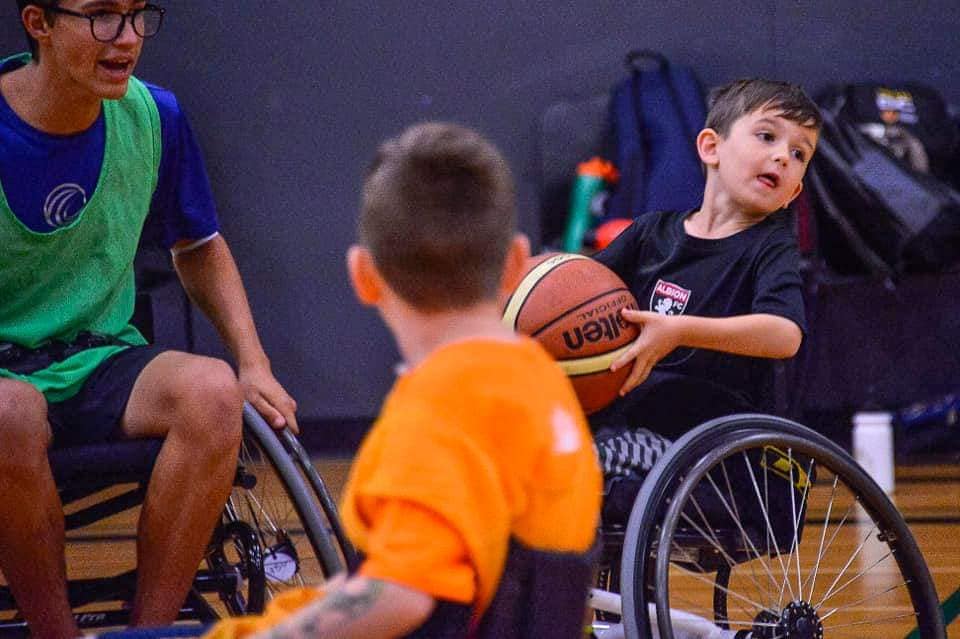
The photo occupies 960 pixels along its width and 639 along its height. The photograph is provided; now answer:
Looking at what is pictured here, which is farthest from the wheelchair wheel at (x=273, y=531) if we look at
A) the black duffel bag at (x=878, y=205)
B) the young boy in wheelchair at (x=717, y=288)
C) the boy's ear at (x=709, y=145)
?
the black duffel bag at (x=878, y=205)

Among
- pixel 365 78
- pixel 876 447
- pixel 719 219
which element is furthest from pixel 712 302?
pixel 365 78

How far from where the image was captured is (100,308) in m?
2.06

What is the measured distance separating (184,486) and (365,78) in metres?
2.88

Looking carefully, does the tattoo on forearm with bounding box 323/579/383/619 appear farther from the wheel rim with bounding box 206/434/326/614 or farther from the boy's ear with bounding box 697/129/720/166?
the boy's ear with bounding box 697/129/720/166

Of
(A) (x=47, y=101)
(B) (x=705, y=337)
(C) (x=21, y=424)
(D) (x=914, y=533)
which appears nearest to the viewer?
(C) (x=21, y=424)

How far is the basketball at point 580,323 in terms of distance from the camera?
1840mm

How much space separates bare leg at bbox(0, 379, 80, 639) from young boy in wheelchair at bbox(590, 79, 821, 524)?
716 millimetres

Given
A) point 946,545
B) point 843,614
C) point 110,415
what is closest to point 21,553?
point 110,415

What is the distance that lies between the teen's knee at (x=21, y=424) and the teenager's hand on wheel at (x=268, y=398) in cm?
30

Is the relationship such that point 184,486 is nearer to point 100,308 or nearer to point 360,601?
point 100,308

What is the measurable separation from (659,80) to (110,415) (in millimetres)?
2782

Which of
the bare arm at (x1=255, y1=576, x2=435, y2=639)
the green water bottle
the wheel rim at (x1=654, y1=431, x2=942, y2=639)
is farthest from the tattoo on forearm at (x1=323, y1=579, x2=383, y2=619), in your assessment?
the green water bottle

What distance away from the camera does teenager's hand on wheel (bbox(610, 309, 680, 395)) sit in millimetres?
1837

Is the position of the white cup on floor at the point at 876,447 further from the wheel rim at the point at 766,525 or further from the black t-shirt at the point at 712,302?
the black t-shirt at the point at 712,302
